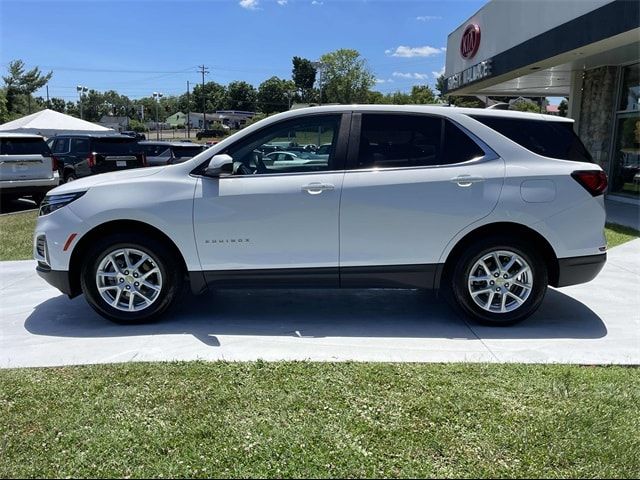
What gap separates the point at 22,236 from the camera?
9352mm

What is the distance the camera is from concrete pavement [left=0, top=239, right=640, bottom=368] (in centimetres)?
401

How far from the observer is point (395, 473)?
2555mm

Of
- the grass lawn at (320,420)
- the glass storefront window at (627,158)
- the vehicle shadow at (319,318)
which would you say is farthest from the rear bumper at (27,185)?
the glass storefront window at (627,158)

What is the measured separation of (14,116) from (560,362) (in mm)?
63860

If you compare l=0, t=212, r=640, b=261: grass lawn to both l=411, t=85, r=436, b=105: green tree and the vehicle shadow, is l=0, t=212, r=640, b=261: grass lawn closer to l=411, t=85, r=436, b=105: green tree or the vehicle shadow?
the vehicle shadow

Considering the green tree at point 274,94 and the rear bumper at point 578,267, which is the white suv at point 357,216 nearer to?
the rear bumper at point 578,267

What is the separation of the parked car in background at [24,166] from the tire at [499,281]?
1141cm

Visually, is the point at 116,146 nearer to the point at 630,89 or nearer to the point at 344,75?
the point at 630,89

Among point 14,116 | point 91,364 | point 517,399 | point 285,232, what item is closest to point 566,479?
point 517,399

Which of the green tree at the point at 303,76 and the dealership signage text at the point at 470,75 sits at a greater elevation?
the green tree at the point at 303,76

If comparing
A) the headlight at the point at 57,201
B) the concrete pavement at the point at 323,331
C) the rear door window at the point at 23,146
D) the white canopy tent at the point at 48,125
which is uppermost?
the white canopy tent at the point at 48,125

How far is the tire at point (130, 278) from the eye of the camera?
14.8 ft

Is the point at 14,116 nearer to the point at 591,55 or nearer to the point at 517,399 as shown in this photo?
the point at 591,55

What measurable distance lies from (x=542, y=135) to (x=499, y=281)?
1.32 meters
